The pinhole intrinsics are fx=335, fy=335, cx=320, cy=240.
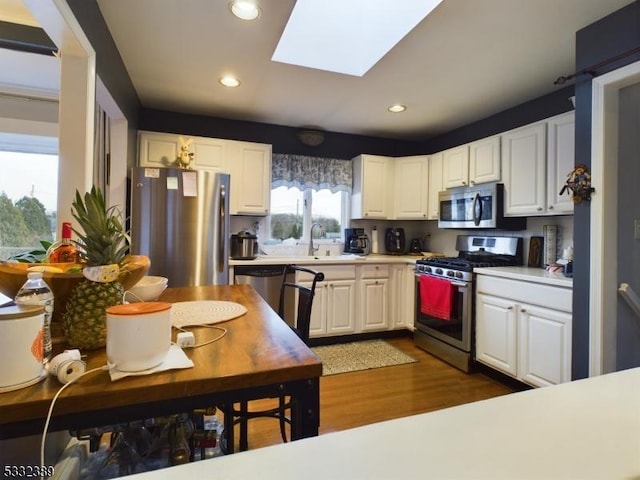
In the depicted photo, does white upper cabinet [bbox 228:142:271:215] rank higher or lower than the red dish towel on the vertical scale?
higher

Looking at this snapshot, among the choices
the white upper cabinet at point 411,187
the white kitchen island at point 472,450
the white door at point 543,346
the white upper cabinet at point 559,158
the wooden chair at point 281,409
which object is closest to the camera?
the white kitchen island at point 472,450

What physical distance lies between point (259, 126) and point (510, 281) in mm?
2967

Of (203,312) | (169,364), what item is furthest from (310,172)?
(169,364)

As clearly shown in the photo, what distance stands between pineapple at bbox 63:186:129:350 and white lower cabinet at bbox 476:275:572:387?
251 cm

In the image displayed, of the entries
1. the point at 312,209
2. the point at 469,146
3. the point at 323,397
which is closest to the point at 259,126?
the point at 312,209

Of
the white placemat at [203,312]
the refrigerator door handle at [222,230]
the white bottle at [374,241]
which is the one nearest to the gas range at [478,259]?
the white bottle at [374,241]

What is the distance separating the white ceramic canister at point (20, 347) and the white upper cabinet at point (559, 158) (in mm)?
3036

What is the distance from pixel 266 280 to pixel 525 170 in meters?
2.47

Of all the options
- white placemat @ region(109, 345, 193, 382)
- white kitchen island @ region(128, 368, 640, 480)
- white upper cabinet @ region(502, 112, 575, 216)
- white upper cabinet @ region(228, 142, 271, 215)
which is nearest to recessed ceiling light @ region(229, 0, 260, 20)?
white upper cabinet @ region(228, 142, 271, 215)

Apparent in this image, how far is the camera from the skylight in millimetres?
1815

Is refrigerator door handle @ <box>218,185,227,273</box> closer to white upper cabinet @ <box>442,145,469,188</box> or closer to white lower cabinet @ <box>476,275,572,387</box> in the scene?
white lower cabinet @ <box>476,275,572,387</box>

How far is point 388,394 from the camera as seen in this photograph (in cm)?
245

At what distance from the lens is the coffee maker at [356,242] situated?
4.07m

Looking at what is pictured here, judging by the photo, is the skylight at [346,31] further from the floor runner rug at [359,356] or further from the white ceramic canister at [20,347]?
the floor runner rug at [359,356]
